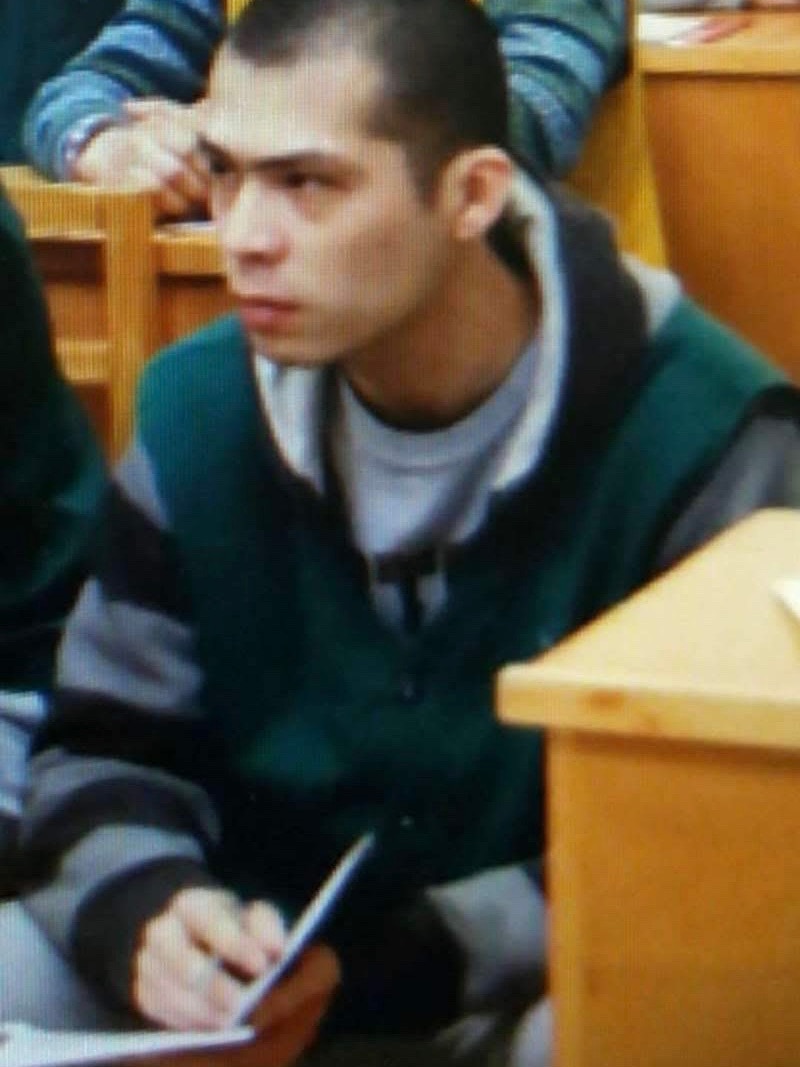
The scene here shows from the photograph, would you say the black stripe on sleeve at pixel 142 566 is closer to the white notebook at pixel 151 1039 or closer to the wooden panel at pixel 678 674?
the white notebook at pixel 151 1039

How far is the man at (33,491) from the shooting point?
1.24 metres

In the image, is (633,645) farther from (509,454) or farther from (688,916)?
(509,454)

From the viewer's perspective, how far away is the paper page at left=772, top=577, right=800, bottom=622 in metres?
0.76

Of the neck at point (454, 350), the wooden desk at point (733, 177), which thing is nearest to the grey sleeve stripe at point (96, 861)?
the neck at point (454, 350)

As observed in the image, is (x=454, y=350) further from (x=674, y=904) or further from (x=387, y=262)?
(x=674, y=904)

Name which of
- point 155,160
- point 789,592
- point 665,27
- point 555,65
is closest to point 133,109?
point 155,160

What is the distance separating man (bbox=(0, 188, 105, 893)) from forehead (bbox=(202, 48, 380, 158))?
0.29m

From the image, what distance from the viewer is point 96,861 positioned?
105 cm

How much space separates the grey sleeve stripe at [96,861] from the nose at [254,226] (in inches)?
11.6

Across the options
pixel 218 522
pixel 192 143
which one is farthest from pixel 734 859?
pixel 192 143

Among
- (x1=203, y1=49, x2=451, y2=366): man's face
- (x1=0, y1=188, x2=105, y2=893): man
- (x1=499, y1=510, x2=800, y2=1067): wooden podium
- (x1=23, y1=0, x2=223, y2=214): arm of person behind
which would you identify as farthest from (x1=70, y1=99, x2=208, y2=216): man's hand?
(x1=499, y1=510, x2=800, y2=1067): wooden podium

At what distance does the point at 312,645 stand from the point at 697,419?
0.77ft

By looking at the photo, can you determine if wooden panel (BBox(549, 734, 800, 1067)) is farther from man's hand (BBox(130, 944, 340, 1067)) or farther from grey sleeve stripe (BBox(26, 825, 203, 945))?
grey sleeve stripe (BBox(26, 825, 203, 945))

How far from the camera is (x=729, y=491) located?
1.01 metres
